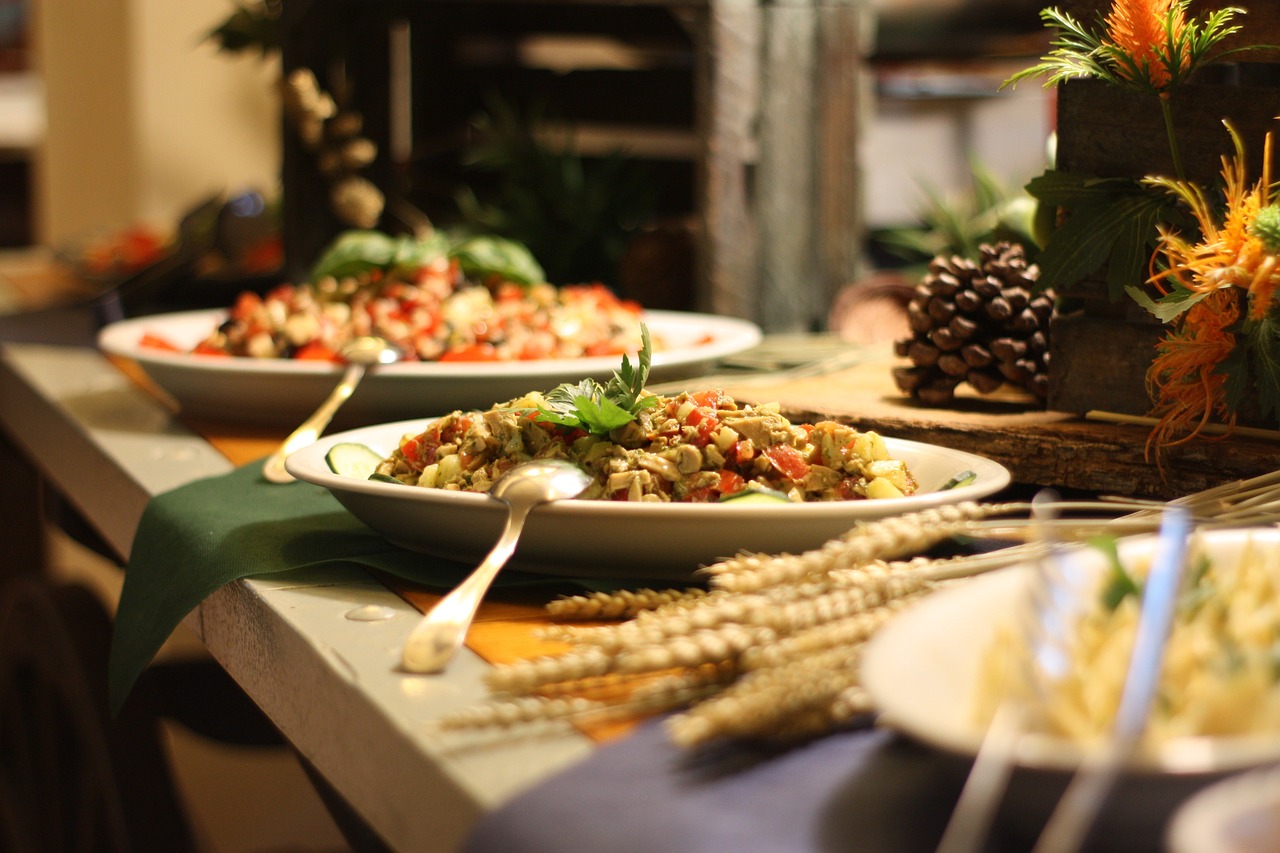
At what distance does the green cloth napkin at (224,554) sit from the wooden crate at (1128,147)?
1.51 feet

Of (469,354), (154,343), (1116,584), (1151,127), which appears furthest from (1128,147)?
(154,343)

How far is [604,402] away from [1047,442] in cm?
37

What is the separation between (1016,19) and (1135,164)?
201 cm

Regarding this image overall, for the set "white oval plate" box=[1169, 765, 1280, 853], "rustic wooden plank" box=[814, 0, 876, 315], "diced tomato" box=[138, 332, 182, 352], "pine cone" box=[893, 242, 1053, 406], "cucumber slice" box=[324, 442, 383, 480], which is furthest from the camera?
"rustic wooden plank" box=[814, 0, 876, 315]

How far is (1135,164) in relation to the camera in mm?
1035

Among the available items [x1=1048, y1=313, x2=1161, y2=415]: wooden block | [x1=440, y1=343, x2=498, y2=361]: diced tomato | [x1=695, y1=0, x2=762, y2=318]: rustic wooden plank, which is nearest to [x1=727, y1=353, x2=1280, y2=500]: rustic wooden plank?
[x1=1048, y1=313, x2=1161, y2=415]: wooden block

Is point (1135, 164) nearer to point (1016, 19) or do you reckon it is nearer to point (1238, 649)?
point (1238, 649)

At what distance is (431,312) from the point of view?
4.90 feet

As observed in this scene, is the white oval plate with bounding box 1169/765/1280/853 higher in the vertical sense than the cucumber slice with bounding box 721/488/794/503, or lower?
lower

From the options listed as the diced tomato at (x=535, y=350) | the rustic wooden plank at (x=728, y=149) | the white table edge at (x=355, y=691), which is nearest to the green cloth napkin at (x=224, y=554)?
the white table edge at (x=355, y=691)

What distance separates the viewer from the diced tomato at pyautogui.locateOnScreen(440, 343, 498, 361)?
1.41 m

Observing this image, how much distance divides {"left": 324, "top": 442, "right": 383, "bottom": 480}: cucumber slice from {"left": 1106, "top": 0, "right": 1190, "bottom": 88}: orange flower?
589 mm

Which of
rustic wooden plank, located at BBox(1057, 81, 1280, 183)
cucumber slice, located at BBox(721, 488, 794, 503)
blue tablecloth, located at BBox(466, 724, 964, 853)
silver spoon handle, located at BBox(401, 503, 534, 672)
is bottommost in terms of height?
blue tablecloth, located at BBox(466, 724, 964, 853)

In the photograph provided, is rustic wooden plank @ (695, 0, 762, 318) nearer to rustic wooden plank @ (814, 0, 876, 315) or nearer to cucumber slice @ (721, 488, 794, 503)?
rustic wooden plank @ (814, 0, 876, 315)
